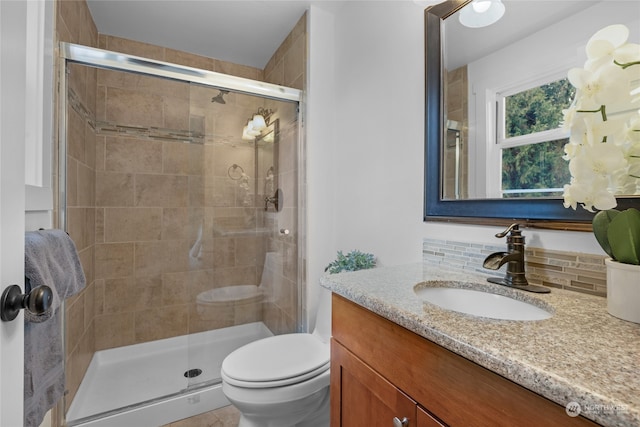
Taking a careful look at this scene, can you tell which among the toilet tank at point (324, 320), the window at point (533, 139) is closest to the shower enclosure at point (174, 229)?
the toilet tank at point (324, 320)

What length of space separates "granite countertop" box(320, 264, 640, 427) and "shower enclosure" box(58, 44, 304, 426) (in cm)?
136

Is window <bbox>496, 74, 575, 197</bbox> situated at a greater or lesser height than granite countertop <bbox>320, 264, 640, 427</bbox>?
greater

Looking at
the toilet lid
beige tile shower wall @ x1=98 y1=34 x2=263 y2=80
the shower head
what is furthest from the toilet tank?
beige tile shower wall @ x1=98 y1=34 x2=263 y2=80

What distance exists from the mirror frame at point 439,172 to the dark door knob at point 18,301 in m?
1.17

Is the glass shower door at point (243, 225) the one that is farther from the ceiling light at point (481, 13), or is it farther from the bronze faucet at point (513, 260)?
the bronze faucet at point (513, 260)

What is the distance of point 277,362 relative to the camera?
4.10ft

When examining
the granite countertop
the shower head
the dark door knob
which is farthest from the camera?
the shower head

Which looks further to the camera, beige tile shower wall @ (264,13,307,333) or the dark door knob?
beige tile shower wall @ (264,13,307,333)

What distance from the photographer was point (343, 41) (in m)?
1.79

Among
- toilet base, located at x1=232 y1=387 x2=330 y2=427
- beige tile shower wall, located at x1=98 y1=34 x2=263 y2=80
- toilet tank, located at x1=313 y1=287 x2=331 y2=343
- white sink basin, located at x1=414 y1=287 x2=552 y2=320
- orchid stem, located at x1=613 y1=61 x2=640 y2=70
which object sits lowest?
toilet base, located at x1=232 y1=387 x2=330 y2=427

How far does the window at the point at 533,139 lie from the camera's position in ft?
2.66

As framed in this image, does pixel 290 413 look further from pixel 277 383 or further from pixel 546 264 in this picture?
pixel 546 264

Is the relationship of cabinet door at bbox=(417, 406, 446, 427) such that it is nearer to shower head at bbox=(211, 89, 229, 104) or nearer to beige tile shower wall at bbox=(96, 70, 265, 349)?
beige tile shower wall at bbox=(96, 70, 265, 349)

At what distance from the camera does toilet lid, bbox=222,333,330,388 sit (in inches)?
44.6
